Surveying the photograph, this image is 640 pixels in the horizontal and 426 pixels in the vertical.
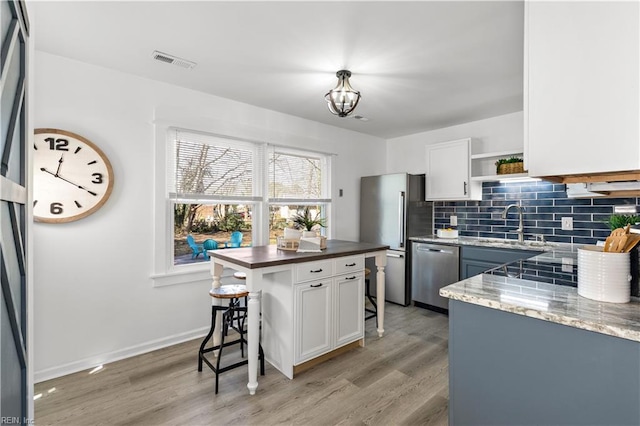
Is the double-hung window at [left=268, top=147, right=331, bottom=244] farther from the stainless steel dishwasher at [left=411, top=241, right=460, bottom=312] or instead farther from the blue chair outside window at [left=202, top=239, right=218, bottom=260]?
the stainless steel dishwasher at [left=411, top=241, right=460, bottom=312]

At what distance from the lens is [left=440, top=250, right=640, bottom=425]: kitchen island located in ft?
3.31

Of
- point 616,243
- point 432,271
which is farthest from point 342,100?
point 432,271

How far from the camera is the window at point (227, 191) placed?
10.1 ft

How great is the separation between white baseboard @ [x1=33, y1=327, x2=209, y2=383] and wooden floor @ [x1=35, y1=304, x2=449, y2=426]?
6 centimetres

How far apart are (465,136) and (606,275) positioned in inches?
132

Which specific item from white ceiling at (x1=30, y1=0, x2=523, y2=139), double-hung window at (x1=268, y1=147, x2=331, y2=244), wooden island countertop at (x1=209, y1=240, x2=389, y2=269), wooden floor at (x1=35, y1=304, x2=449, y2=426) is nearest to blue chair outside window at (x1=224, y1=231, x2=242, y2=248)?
double-hung window at (x1=268, y1=147, x2=331, y2=244)

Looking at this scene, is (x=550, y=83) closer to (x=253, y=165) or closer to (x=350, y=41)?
(x=350, y=41)

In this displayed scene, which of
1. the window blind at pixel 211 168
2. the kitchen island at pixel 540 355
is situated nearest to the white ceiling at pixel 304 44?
the window blind at pixel 211 168

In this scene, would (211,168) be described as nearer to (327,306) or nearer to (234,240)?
(234,240)

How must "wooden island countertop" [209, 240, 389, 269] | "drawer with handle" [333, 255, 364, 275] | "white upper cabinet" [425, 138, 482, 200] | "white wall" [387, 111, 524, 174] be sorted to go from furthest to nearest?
"white upper cabinet" [425, 138, 482, 200], "white wall" [387, 111, 524, 174], "drawer with handle" [333, 255, 364, 275], "wooden island countertop" [209, 240, 389, 269]

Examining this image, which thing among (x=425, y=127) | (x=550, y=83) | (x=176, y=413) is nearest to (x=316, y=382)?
(x=176, y=413)

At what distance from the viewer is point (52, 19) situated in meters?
1.94

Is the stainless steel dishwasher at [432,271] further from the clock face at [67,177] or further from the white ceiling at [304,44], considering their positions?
the clock face at [67,177]

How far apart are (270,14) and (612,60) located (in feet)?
5.47
